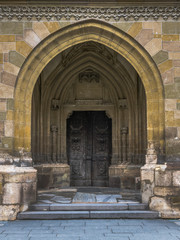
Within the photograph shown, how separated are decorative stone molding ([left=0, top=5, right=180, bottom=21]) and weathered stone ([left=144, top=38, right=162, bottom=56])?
0.51 metres

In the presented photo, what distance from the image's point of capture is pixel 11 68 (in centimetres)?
664

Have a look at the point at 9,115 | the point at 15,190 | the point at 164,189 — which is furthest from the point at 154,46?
the point at 15,190

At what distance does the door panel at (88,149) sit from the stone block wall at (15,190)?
384cm

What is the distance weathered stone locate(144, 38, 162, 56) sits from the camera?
22.1 feet

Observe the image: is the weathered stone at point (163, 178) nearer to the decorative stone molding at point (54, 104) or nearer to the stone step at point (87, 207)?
the stone step at point (87, 207)

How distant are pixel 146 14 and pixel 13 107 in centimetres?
345

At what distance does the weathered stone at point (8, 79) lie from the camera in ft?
21.7

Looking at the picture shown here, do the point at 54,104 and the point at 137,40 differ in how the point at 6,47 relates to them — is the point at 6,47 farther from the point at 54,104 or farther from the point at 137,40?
the point at 54,104

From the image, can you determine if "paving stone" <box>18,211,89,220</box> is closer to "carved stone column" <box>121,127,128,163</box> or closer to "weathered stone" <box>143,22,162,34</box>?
"carved stone column" <box>121,127,128,163</box>

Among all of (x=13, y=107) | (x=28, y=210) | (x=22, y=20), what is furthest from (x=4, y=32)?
(x=28, y=210)

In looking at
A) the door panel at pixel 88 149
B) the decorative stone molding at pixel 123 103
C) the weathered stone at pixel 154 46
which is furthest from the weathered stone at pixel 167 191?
the door panel at pixel 88 149

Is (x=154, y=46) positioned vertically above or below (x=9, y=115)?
above

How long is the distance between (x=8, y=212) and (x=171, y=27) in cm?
507

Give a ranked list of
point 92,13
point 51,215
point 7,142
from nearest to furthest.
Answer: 1. point 51,215
2. point 7,142
3. point 92,13
